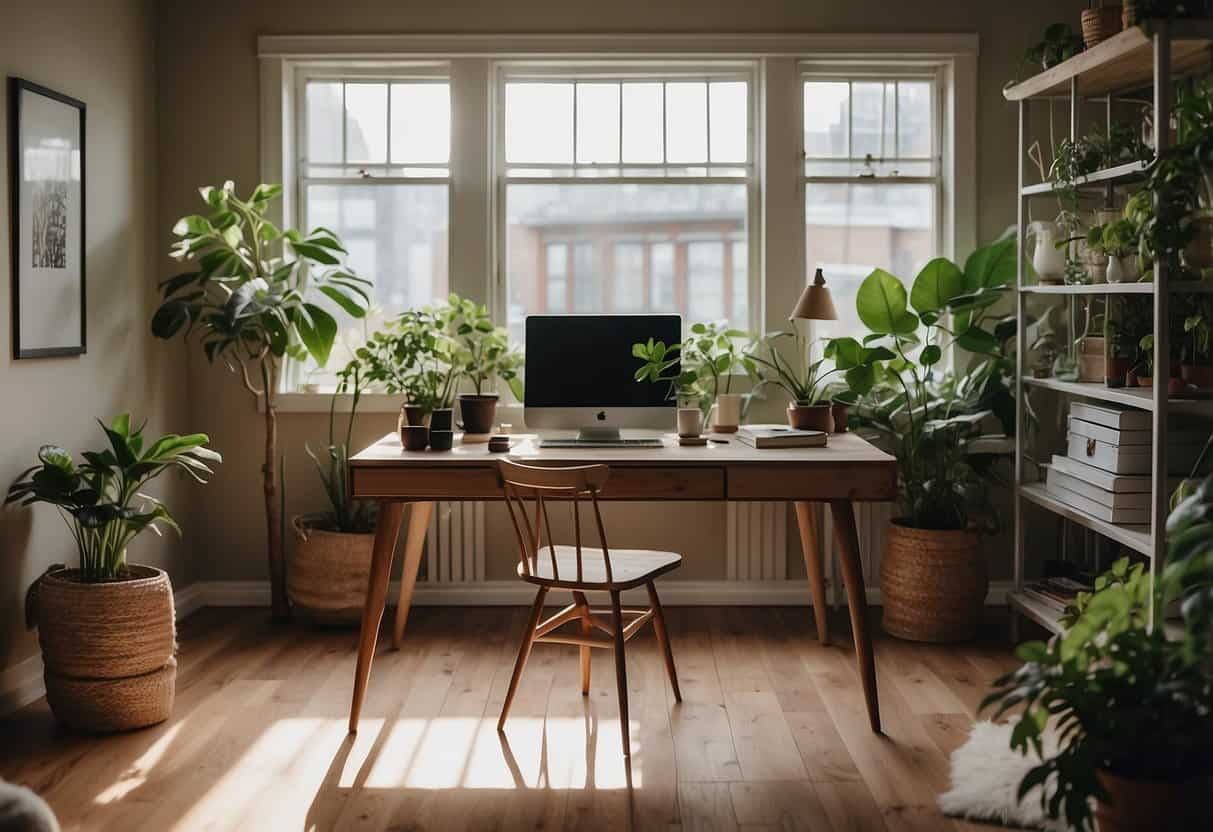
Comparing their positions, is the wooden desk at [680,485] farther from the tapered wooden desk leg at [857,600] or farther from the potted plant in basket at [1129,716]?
the potted plant in basket at [1129,716]

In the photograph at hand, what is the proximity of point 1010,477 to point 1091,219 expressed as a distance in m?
1.22

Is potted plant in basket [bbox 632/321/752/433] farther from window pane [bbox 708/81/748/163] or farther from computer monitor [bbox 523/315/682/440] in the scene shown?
window pane [bbox 708/81/748/163]

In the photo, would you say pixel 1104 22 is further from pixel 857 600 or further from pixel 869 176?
pixel 857 600

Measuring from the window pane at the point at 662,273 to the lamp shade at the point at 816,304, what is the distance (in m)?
0.78

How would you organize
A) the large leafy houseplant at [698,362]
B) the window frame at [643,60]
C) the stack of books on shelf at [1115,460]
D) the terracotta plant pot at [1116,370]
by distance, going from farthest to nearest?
the window frame at [643,60] → the large leafy houseplant at [698,362] → the terracotta plant pot at [1116,370] → the stack of books on shelf at [1115,460]

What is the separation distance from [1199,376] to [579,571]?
6.03 feet

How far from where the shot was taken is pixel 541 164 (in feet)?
16.1

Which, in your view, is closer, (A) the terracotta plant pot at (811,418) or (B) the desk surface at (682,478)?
(B) the desk surface at (682,478)

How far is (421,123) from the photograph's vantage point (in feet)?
16.1

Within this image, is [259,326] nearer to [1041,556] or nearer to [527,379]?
[527,379]

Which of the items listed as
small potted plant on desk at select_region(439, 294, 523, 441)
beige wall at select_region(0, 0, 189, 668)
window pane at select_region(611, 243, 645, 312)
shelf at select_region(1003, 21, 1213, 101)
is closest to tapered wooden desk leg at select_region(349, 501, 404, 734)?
small potted plant on desk at select_region(439, 294, 523, 441)

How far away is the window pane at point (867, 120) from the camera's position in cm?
488

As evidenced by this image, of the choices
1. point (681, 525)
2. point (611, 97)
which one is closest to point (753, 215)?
point (611, 97)

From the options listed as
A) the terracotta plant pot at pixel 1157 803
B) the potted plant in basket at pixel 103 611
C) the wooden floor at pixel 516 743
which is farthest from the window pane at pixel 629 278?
the terracotta plant pot at pixel 1157 803
